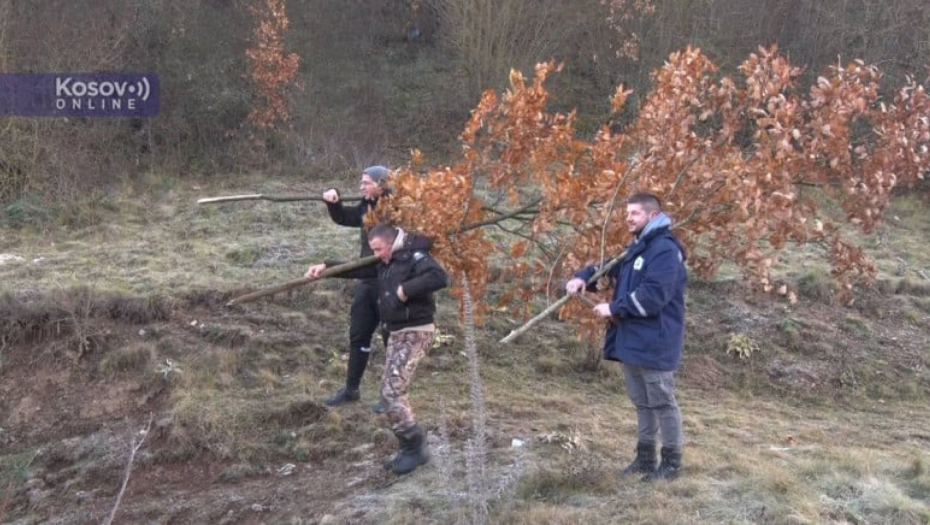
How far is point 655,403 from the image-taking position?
4383 millimetres

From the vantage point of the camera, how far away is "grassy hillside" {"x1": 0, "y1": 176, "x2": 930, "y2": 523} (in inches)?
183

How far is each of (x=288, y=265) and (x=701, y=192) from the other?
5.38 m

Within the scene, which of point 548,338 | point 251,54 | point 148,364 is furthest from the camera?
point 251,54

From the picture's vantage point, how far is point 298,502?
16.5ft

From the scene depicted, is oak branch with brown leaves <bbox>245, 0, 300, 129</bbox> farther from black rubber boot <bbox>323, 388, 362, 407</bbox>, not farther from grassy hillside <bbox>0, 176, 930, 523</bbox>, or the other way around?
black rubber boot <bbox>323, 388, 362, 407</bbox>

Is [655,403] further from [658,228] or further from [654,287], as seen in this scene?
[658,228]

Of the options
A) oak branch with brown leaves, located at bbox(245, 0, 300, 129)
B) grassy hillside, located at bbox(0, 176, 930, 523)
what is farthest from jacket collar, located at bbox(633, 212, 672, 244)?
oak branch with brown leaves, located at bbox(245, 0, 300, 129)

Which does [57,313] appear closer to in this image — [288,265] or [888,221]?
[288,265]

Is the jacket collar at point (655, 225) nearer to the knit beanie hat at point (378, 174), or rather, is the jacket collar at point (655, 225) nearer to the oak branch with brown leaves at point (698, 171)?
the oak branch with brown leaves at point (698, 171)

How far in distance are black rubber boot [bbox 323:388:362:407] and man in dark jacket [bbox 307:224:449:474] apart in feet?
4.68

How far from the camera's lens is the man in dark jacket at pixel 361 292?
546 centimetres

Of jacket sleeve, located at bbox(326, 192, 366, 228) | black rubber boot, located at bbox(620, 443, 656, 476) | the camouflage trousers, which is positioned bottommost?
black rubber boot, located at bbox(620, 443, 656, 476)

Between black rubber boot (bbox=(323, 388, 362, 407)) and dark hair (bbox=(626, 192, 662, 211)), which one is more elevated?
dark hair (bbox=(626, 192, 662, 211))

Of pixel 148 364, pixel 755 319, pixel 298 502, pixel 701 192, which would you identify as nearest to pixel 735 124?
pixel 701 192
